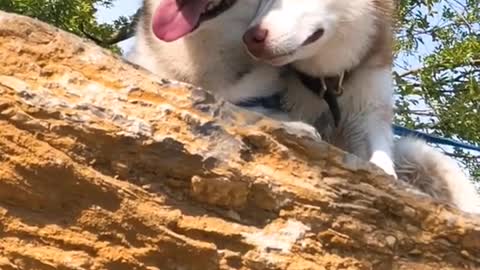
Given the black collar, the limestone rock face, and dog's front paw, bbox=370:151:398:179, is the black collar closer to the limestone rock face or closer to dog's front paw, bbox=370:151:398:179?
dog's front paw, bbox=370:151:398:179

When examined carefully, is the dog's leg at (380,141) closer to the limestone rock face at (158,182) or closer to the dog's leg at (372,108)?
the dog's leg at (372,108)

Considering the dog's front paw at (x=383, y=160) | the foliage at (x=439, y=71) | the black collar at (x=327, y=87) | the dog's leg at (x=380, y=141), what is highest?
the foliage at (x=439, y=71)

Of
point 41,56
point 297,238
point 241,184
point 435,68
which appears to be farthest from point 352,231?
point 435,68

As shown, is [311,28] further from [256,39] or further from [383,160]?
[383,160]

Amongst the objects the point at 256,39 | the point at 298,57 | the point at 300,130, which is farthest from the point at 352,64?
the point at 300,130

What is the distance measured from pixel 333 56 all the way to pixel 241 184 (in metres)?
0.82

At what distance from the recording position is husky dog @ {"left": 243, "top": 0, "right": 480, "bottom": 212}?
2926 millimetres

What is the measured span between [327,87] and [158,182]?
85 centimetres

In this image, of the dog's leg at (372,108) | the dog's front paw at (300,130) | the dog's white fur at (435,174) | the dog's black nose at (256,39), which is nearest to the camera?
the dog's front paw at (300,130)

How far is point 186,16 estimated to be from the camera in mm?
2805

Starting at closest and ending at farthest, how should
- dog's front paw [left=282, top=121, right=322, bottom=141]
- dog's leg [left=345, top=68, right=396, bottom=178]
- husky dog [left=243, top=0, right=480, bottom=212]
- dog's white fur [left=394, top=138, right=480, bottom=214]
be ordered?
dog's front paw [left=282, top=121, right=322, bottom=141] → husky dog [left=243, top=0, right=480, bottom=212] → dog's leg [left=345, top=68, right=396, bottom=178] → dog's white fur [left=394, top=138, right=480, bottom=214]

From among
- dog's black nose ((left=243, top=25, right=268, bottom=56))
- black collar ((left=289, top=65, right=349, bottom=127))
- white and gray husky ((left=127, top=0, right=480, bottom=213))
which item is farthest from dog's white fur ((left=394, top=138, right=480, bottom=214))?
dog's black nose ((left=243, top=25, right=268, bottom=56))

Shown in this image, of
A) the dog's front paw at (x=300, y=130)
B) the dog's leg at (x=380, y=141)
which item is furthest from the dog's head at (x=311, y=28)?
the dog's front paw at (x=300, y=130)

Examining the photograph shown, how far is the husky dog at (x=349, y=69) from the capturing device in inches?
115
